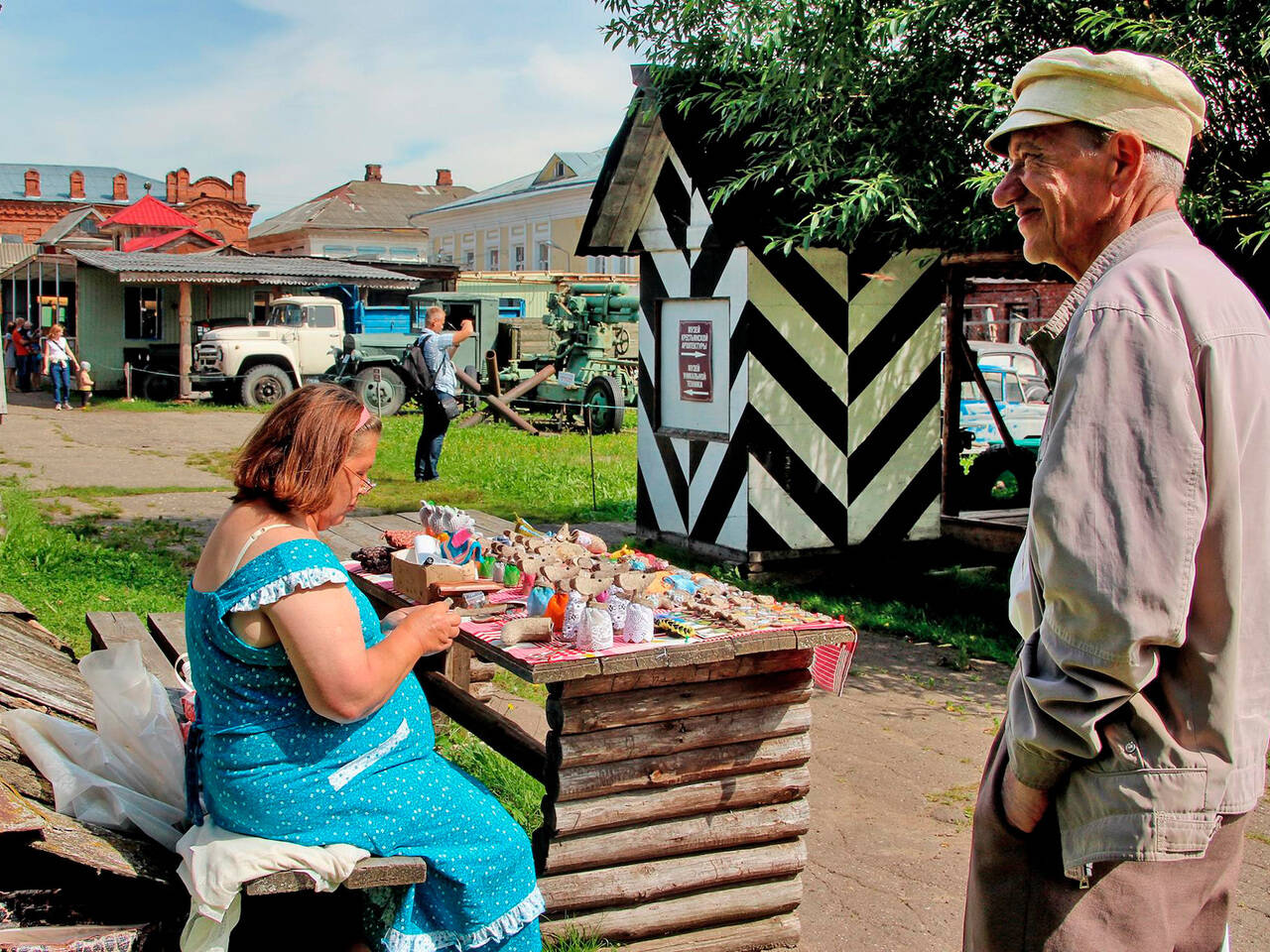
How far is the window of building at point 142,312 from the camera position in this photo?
91.8 ft

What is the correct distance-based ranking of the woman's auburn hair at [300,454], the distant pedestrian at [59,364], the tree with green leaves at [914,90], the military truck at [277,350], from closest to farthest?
the woman's auburn hair at [300,454], the tree with green leaves at [914,90], the military truck at [277,350], the distant pedestrian at [59,364]

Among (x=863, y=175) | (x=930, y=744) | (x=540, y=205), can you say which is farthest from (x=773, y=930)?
(x=540, y=205)

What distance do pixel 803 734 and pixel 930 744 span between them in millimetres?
2114

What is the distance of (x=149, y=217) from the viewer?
165 ft

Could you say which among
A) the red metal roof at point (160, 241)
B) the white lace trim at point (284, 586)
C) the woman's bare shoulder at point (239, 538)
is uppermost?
the red metal roof at point (160, 241)

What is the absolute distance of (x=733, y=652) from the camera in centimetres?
331

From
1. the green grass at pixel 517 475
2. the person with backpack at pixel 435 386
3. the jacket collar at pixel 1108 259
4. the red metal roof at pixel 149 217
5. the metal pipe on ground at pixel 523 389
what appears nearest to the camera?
the jacket collar at pixel 1108 259

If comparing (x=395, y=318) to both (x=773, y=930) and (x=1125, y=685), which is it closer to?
(x=773, y=930)

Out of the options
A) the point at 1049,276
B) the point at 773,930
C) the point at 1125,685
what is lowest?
the point at 773,930

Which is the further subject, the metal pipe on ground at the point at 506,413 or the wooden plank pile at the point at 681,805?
the metal pipe on ground at the point at 506,413

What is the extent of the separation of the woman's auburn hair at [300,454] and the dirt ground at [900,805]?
2.04 meters

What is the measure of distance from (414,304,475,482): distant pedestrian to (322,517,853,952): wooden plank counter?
365 inches

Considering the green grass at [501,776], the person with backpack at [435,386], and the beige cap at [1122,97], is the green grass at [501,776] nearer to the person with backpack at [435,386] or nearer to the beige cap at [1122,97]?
the beige cap at [1122,97]

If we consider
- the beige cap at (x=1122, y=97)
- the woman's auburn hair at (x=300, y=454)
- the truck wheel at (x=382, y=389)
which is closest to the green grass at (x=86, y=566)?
the woman's auburn hair at (x=300, y=454)
